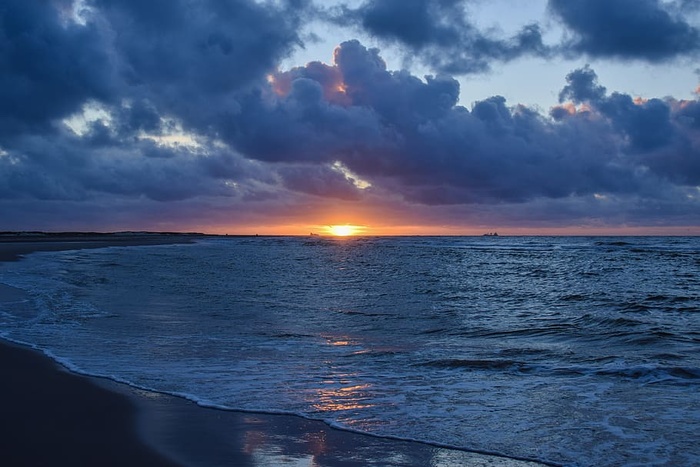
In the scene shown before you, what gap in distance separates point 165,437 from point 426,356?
6.15 metres

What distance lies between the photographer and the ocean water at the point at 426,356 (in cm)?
673

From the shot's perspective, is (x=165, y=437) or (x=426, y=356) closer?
(x=165, y=437)

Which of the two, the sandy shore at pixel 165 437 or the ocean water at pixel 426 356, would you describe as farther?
the ocean water at pixel 426 356

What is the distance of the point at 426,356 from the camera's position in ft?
36.8

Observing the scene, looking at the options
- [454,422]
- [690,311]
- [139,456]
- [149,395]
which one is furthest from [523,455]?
[690,311]

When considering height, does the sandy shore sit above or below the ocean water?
above

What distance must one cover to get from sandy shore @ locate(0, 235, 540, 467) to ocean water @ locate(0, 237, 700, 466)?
0.42 meters

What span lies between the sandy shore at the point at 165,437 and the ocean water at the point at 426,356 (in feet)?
1.38

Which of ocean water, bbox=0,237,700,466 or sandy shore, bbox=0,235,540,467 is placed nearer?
sandy shore, bbox=0,235,540,467

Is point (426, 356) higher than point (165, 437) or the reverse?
the reverse

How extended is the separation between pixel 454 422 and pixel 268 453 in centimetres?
234

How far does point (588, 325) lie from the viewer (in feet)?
49.8

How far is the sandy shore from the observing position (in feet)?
17.8

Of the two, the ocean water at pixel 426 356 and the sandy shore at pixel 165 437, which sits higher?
the sandy shore at pixel 165 437
